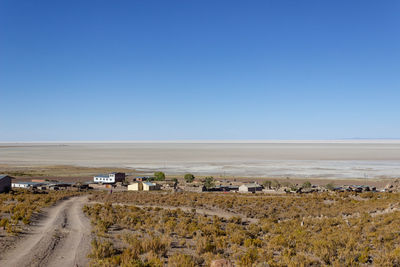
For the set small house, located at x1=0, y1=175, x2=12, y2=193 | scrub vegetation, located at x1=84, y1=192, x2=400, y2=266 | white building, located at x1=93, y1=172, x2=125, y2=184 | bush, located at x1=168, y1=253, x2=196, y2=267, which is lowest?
white building, located at x1=93, y1=172, x2=125, y2=184

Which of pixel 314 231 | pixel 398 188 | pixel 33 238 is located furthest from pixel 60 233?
pixel 398 188

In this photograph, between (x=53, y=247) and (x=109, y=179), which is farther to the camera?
(x=109, y=179)

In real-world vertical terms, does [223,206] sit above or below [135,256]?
below

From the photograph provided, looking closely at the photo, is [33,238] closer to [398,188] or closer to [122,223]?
[122,223]

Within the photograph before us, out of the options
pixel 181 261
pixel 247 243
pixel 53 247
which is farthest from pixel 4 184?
pixel 181 261

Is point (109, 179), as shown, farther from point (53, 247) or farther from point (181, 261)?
point (181, 261)

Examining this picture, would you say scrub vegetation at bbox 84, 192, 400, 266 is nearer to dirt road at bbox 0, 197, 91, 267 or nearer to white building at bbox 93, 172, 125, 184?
dirt road at bbox 0, 197, 91, 267

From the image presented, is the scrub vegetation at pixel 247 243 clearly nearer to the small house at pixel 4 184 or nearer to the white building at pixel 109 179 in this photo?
the small house at pixel 4 184

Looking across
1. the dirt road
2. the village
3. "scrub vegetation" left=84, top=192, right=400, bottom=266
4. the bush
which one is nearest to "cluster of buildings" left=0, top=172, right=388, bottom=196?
the village
